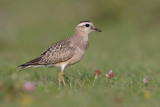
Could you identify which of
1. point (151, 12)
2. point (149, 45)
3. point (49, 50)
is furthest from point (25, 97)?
point (151, 12)

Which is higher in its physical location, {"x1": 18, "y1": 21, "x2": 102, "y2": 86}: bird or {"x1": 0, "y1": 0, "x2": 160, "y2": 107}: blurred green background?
{"x1": 18, "y1": 21, "x2": 102, "y2": 86}: bird

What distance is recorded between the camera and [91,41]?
63.1 ft

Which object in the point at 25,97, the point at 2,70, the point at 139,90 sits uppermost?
the point at 25,97

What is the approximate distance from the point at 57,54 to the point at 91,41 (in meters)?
9.87

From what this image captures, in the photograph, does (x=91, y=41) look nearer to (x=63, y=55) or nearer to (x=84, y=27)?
(x=84, y=27)

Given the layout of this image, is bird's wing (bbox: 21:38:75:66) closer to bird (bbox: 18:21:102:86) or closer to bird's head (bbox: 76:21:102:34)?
bird (bbox: 18:21:102:86)

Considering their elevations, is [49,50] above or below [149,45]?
above

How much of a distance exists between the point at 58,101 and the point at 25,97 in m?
0.55

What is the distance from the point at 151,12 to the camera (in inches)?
792

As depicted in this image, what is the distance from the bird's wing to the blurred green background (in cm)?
45

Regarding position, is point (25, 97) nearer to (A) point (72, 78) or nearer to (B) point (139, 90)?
(B) point (139, 90)

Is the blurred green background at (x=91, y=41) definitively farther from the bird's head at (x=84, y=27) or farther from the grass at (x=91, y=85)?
the bird's head at (x=84, y=27)

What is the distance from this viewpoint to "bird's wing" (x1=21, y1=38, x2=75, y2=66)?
932 cm

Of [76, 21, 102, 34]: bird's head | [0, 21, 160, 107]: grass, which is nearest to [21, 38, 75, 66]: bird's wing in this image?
[0, 21, 160, 107]: grass
